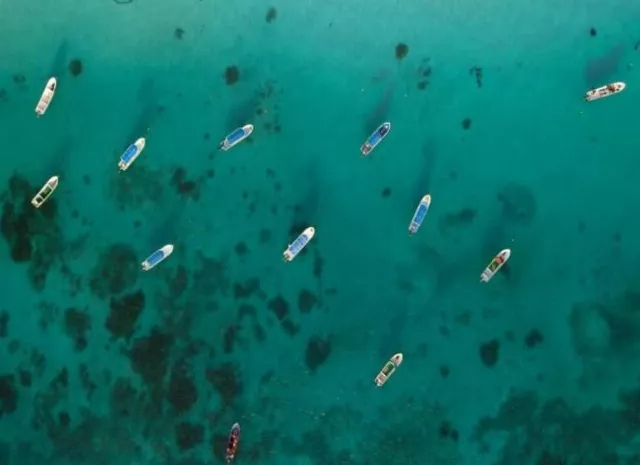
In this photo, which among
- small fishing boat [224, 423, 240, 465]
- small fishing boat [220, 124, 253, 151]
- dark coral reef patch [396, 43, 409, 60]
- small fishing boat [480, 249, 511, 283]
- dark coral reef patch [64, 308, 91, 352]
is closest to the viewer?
small fishing boat [480, 249, 511, 283]

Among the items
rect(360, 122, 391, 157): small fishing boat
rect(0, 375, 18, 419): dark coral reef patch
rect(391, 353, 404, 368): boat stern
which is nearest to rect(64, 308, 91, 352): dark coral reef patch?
rect(0, 375, 18, 419): dark coral reef patch

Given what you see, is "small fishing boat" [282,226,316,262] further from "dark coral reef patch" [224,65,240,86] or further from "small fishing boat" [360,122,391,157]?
"dark coral reef patch" [224,65,240,86]

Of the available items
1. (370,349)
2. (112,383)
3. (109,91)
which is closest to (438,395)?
(370,349)

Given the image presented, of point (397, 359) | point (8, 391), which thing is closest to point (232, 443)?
point (397, 359)

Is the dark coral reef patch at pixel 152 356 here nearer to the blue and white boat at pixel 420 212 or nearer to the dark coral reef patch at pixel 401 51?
the blue and white boat at pixel 420 212

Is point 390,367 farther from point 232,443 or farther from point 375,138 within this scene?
point 375,138

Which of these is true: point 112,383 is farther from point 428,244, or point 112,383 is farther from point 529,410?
point 529,410

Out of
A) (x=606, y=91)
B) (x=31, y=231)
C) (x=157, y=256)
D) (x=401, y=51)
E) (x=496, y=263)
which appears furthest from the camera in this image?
(x=31, y=231)
